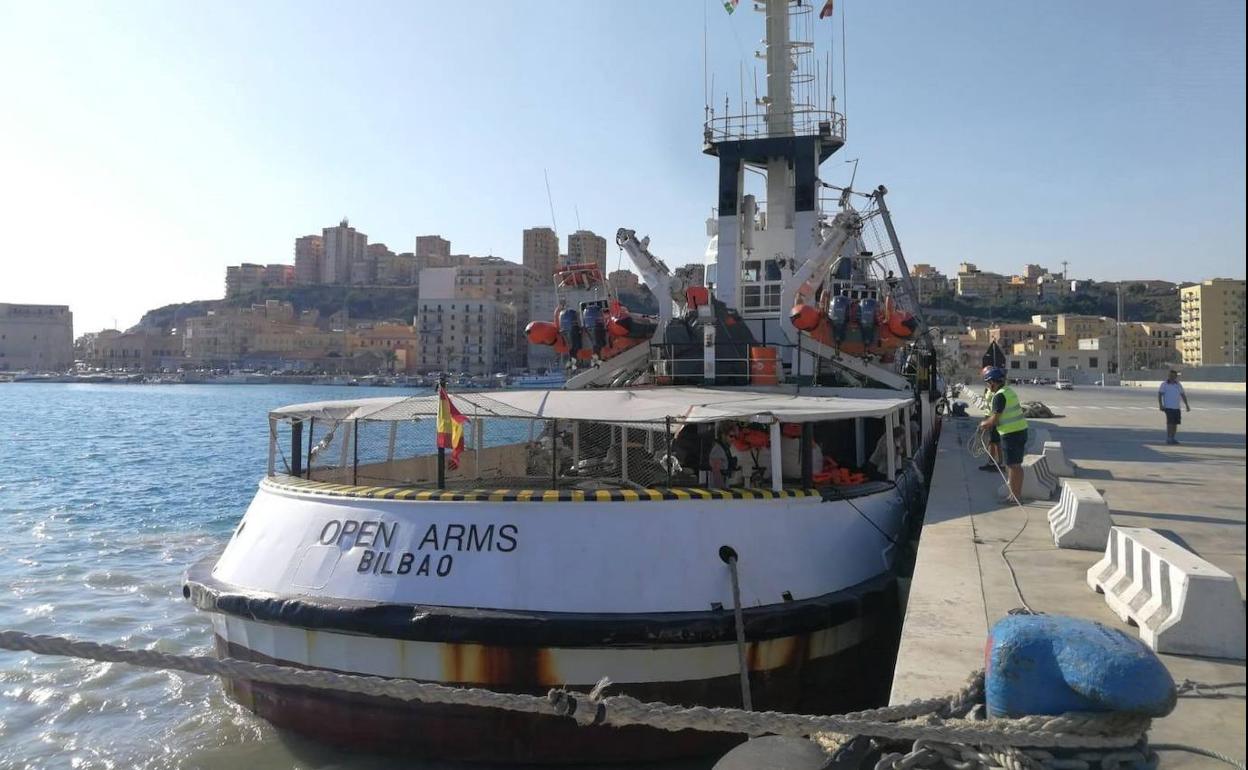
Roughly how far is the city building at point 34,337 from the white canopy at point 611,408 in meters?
197

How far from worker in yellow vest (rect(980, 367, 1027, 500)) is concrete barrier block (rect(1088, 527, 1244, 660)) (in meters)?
4.38

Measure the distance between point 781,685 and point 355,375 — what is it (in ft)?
505

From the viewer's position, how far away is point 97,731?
348 inches

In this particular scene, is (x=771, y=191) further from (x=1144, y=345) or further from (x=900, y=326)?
(x=1144, y=345)

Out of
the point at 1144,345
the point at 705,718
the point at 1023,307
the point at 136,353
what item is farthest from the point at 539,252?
the point at 705,718

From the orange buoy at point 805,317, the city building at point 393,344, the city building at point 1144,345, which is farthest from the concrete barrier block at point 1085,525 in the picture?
the city building at point 393,344

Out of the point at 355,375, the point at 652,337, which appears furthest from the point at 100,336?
the point at 652,337

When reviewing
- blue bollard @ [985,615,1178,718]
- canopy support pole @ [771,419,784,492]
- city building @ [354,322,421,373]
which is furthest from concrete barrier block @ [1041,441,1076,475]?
city building @ [354,322,421,373]

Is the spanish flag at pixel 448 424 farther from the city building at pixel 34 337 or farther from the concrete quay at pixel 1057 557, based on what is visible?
the city building at pixel 34 337

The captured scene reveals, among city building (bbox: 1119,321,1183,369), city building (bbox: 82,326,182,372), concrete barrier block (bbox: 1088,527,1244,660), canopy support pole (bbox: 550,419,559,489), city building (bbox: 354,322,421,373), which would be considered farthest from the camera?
city building (bbox: 82,326,182,372)

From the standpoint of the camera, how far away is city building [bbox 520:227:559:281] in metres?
181

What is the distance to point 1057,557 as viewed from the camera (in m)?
7.68

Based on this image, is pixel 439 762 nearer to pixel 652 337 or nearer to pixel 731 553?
pixel 731 553

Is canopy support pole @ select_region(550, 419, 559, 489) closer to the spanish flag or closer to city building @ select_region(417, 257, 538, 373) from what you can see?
the spanish flag
